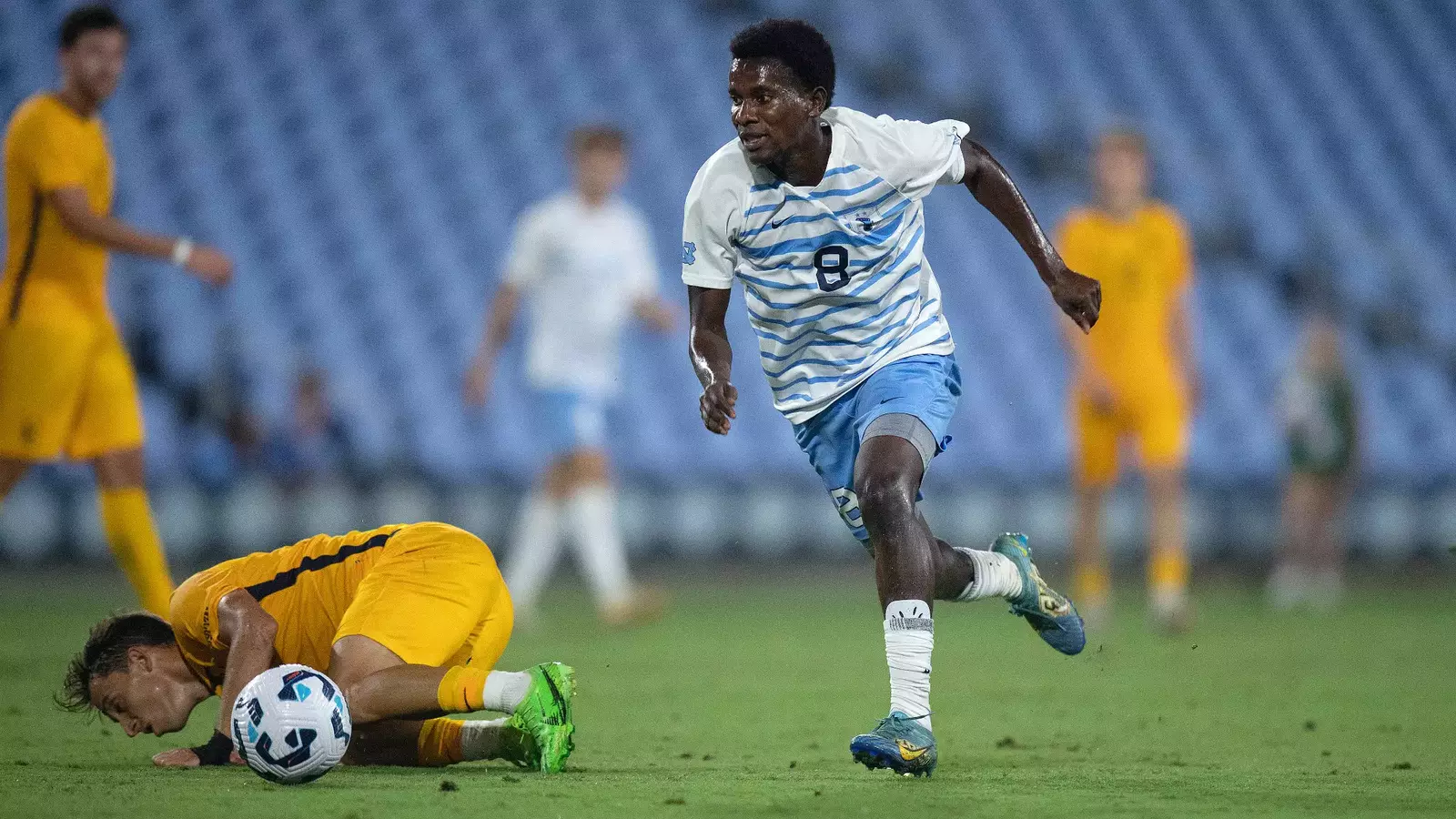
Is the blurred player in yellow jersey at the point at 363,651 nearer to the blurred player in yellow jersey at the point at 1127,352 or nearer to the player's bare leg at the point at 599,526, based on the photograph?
the player's bare leg at the point at 599,526

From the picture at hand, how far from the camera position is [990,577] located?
4.96m

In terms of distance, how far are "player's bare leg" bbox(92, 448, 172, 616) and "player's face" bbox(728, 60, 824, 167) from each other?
3110 millimetres

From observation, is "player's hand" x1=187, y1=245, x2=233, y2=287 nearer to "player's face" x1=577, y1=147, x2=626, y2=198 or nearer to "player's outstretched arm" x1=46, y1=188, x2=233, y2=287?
"player's outstretched arm" x1=46, y1=188, x2=233, y2=287

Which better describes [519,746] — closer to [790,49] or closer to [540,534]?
[790,49]

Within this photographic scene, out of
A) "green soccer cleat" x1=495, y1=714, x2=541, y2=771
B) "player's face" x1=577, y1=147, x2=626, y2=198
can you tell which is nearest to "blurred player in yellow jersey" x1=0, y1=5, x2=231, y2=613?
"green soccer cleat" x1=495, y1=714, x2=541, y2=771

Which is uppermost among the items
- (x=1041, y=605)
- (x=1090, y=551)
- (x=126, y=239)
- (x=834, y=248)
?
(x=126, y=239)

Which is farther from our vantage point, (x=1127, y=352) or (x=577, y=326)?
(x=577, y=326)

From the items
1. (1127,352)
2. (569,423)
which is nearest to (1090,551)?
(1127,352)

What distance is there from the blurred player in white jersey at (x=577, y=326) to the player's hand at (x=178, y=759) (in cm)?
503

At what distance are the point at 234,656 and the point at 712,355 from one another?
1.45 m

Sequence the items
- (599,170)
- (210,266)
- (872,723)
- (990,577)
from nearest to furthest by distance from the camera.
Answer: (990,577), (872,723), (210,266), (599,170)

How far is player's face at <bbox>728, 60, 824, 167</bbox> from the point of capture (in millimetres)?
4543

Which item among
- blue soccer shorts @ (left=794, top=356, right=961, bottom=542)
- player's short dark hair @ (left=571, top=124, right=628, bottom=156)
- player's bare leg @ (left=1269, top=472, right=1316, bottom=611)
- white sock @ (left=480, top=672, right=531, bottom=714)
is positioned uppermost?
player's short dark hair @ (left=571, top=124, right=628, bottom=156)

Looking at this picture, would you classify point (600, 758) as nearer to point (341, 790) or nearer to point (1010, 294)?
point (341, 790)
